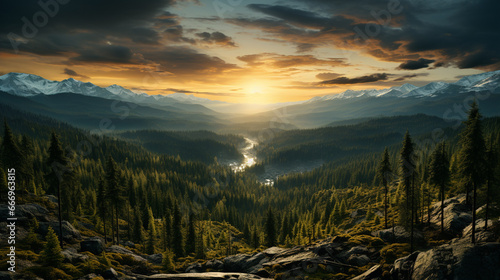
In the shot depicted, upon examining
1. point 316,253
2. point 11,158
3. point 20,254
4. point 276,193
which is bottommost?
point 276,193

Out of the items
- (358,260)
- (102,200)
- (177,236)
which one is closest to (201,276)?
(358,260)

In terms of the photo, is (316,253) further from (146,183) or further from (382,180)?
(146,183)

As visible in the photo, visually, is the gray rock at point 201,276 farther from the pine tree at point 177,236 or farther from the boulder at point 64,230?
the pine tree at point 177,236

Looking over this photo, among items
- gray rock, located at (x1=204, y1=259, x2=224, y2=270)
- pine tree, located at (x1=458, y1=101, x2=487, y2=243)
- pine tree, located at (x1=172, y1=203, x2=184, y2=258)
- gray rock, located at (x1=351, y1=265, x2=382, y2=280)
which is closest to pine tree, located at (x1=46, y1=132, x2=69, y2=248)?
gray rock, located at (x1=204, y1=259, x2=224, y2=270)

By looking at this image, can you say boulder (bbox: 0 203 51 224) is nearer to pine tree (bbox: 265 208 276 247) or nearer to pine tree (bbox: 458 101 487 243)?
pine tree (bbox: 265 208 276 247)

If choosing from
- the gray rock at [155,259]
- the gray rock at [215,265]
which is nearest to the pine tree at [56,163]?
the gray rock at [155,259]

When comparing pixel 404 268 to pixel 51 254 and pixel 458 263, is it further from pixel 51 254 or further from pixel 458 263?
pixel 51 254

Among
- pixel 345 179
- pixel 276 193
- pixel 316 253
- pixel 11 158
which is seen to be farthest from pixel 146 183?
pixel 345 179
